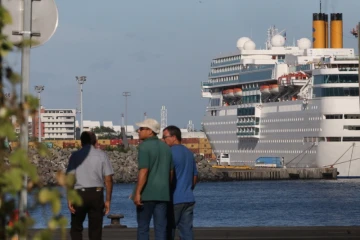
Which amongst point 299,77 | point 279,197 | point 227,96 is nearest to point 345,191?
point 279,197

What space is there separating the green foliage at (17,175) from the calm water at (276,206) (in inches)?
902

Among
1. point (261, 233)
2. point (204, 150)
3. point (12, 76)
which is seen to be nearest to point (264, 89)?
point (204, 150)

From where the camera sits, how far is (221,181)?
83312 millimetres

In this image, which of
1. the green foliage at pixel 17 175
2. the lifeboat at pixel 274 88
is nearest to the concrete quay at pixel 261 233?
the green foliage at pixel 17 175

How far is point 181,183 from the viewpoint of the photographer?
9.89 m

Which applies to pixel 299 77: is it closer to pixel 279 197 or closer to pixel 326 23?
pixel 326 23

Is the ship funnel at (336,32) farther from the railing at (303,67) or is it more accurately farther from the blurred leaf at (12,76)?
the blurred leaf at (12,76)

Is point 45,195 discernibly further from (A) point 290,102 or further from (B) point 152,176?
(A) point 290,102

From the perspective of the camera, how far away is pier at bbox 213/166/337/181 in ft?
253

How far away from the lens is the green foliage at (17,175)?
309 centimetres

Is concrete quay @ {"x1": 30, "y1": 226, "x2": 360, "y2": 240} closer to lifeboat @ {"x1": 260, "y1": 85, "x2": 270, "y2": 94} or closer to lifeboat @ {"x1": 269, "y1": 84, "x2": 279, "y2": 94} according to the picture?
lifeboat @ {"x1": 269, "y1": 84, "x2": 279, "y2": 94}

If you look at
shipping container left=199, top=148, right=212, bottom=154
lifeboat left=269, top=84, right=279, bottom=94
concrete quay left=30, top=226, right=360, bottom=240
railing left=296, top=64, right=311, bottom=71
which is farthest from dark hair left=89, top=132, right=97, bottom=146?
shipping container left=199, top=148, right=212, bottom=154

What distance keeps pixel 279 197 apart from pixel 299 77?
2923 cm

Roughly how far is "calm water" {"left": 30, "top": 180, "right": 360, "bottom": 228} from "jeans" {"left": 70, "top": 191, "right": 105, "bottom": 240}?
A: 16.6 meters
